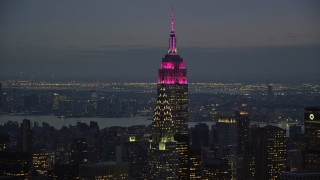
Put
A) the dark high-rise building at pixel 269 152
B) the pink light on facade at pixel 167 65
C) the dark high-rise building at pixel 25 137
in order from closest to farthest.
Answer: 1. the dark high-rise building at pixel 269 152
2. the dark high-rise building at pixel 25 137
3. the pink light on facade at pixel 167 65

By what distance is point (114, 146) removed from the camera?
34.9m

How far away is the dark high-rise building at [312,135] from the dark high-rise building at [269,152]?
1.42m

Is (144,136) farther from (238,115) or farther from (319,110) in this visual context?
(319,110)

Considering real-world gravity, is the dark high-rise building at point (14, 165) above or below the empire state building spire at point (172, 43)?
below

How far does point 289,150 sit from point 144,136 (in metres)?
8.12

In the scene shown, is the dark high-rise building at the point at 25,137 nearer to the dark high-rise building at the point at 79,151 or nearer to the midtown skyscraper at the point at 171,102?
the dark high-rise building at the point at 79,151

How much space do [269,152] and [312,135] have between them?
8.17 feet

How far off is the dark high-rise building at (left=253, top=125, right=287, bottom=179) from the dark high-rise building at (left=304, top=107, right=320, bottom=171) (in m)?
1.42

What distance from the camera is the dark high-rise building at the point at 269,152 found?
28.9 meters

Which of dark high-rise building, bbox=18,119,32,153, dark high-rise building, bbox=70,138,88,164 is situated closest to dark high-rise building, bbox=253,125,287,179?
dark high-rise building, bbox=70,138,88,164

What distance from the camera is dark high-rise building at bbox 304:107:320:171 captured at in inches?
1034

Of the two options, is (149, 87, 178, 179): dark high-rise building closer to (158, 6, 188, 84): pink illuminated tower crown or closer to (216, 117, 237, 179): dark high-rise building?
(158, 6, 188, 84): pink illuminated tower crown

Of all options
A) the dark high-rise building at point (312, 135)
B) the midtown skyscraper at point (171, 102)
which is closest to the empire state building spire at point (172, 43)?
the midtown skyscraper at point (171, 102)

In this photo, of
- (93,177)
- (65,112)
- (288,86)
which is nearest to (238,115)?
(288,86)
